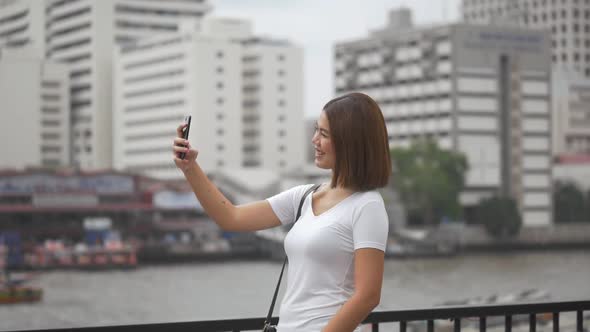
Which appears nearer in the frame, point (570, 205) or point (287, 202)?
point (287, 202)

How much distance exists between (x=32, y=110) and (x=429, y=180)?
517 inches

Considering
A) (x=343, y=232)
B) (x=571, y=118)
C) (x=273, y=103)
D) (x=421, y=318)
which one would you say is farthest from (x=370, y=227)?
(x=571, y=118)

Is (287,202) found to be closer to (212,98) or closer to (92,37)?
(92,37)

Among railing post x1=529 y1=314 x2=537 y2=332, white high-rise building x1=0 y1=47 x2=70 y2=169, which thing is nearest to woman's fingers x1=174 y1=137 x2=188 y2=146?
railing post x1=529 y1=314 x2=537 y2=332

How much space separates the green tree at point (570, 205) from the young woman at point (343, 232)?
36.8 meters

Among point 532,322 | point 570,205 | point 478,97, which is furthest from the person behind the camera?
point 570,205

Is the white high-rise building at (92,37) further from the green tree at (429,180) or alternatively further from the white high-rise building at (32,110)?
the green tree at (429,180)

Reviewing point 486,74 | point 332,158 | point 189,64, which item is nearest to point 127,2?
point 189,64

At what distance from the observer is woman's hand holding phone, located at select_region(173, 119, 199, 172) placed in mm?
1306

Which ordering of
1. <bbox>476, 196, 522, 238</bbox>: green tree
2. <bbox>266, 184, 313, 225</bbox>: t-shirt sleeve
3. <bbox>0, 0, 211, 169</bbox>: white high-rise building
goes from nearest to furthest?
<bbox>266, 184, 313, 225</bbox>: t-shirt sleeve
<bbox>0, 0, 211, 169</bbox>: white high-rise building
<bbox>476, 196, 522, 238</bbox>: green tree

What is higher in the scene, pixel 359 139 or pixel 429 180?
pixel 359 139

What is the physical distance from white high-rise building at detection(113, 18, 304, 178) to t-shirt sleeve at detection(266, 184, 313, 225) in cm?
3456

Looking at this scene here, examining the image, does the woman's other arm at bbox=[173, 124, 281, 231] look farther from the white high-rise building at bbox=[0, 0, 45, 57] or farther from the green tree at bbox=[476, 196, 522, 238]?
the green tree at bbox=[476, 196, 522, 238]

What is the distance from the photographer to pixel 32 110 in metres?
29.1
